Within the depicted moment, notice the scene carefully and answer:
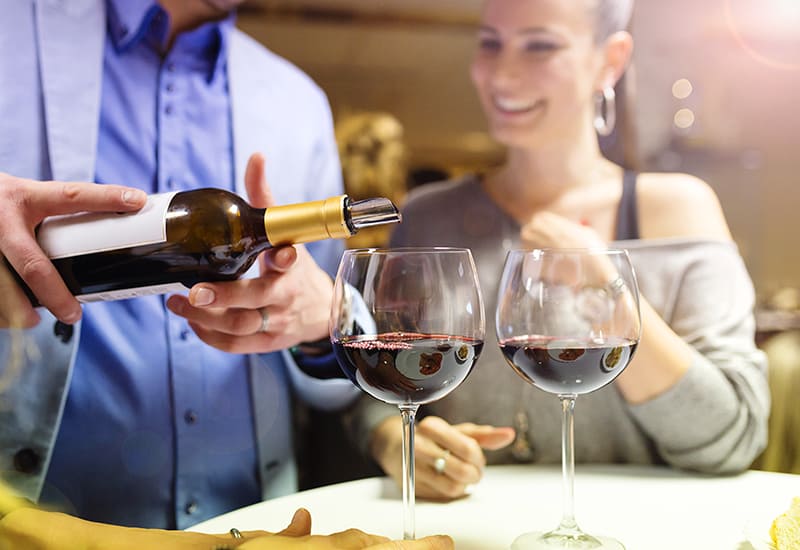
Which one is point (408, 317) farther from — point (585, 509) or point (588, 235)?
point (588, 235)

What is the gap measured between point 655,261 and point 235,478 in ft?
2.63

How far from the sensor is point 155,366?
121 cm

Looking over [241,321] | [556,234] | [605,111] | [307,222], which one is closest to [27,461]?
[241,321]

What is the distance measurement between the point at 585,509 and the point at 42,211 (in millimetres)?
756

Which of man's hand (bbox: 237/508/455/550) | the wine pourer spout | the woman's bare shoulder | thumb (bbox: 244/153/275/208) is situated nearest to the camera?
man's hand (bbox: 237/508/455/550)

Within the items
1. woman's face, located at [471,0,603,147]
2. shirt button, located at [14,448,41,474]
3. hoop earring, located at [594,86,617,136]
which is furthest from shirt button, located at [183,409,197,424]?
hoop earring, located at [594,86,617,136]

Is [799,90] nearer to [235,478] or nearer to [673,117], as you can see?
[673,117]

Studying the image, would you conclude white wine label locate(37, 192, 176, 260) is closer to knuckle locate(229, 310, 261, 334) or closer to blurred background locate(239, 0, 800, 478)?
knuckle locate(229, 310, 261, 334)

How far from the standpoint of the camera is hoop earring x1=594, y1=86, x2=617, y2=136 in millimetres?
1351

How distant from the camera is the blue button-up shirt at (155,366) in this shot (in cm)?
117

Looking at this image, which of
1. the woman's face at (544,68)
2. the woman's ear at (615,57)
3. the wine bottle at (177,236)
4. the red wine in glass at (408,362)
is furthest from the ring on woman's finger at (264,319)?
the woman's ear at (615,57)

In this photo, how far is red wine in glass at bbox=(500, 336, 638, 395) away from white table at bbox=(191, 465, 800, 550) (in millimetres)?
198

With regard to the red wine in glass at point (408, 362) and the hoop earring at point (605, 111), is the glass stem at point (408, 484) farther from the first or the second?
the hoop earring at point (605, 111)

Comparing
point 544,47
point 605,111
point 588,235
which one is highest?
point 544,47
